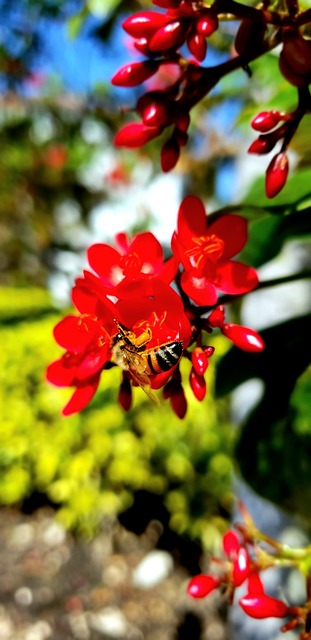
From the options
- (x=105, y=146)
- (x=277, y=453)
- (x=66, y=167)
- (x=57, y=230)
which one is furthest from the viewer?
(x=57, y=230)

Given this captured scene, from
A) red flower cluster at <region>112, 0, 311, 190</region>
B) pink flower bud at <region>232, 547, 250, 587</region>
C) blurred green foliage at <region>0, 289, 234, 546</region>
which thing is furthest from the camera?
blurred green foliage at <region>0, 289, 234, 546</region>

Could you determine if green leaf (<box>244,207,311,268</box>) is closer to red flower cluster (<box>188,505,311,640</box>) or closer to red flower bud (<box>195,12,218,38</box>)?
red flower bud (<box>195,12,218,38</box>)

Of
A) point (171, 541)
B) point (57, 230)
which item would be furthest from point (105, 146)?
point (171, 541)

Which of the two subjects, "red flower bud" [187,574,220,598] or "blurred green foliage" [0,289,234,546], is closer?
"red flower bud" [187,574,220,598]

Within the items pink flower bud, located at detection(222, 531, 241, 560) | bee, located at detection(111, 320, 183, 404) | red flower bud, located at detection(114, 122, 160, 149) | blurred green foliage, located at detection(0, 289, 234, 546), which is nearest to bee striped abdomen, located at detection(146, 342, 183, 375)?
bee, located at detection(111, 320, 183, 404)

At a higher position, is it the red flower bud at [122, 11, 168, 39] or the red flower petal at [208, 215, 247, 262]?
the red flower bud at [122, 11, 168, 39]

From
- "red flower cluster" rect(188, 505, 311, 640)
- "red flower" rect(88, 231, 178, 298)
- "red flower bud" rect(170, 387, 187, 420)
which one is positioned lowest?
"red flower cluster" rect(188, 505, 311, 640)

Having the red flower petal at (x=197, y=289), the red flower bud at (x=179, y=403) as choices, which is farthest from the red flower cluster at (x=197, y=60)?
the red flower bud at (x=179, y=403)

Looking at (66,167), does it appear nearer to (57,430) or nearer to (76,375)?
(57,430)
